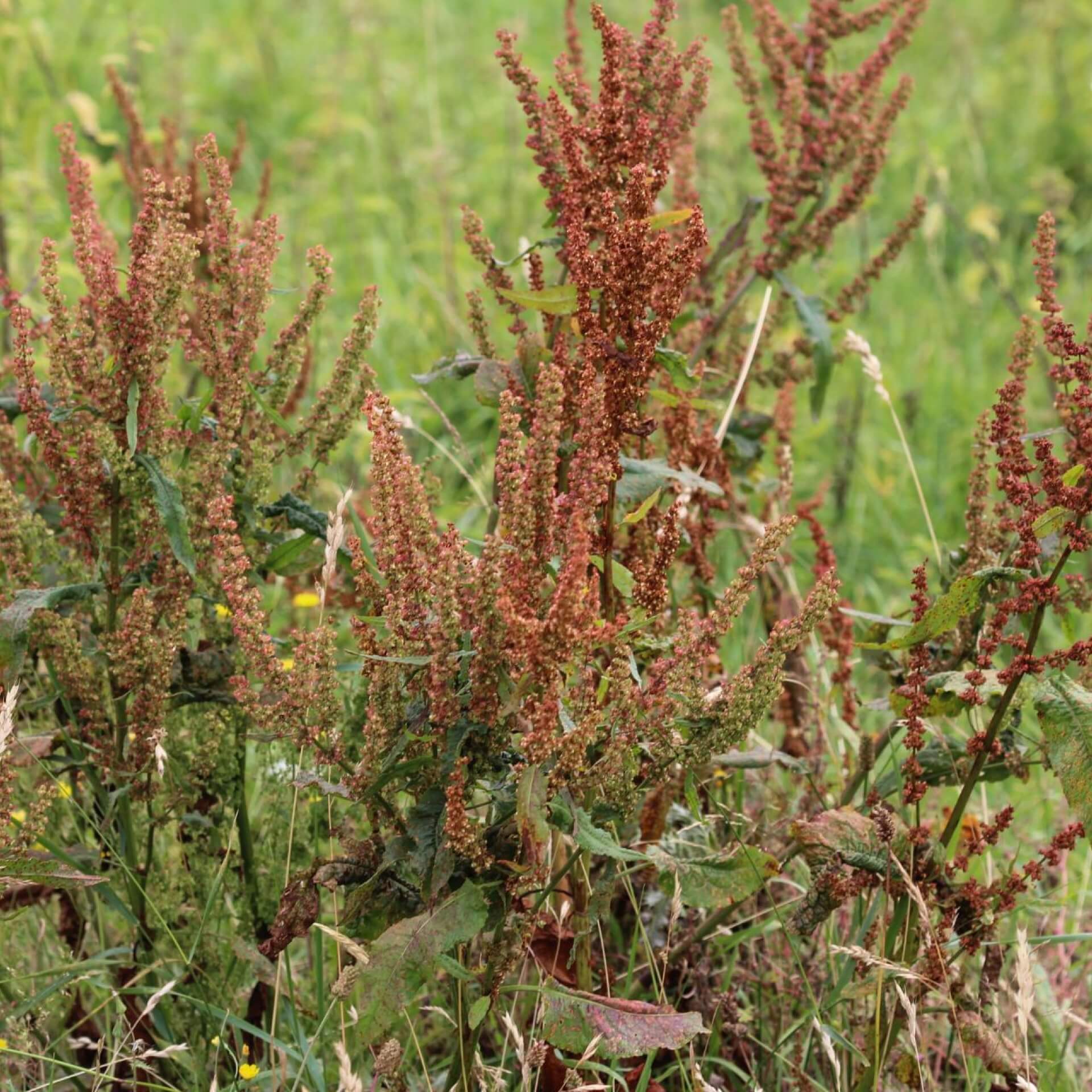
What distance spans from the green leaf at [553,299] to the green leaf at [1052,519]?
627 mm

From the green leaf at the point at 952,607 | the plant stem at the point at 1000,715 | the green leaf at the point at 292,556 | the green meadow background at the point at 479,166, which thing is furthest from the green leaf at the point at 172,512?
the green meadow background at the point at 479,166

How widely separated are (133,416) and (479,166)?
4.69 metres

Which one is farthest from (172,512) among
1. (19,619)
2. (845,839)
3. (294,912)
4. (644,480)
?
(845,839)

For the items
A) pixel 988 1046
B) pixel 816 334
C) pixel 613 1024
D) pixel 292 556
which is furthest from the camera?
pixel 816 334

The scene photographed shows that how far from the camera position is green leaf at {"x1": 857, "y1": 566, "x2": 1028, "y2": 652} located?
1807mm

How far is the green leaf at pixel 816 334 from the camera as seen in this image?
8.57 feet

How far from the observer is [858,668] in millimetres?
3773

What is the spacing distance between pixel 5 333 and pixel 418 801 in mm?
2511

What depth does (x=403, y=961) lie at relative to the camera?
165cm

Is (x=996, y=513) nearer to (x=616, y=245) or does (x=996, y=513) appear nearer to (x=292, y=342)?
(x=616, y=245)

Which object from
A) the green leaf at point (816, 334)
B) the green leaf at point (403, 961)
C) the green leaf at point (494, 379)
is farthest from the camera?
the green leaf at point (816, 334)

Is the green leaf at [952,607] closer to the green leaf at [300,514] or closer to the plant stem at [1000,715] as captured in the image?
the plant stem at [1000,715]

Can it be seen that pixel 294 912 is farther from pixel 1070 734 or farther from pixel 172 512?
pixel 1070 734

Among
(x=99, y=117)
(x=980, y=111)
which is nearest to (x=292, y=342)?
(x=99, y=117)
